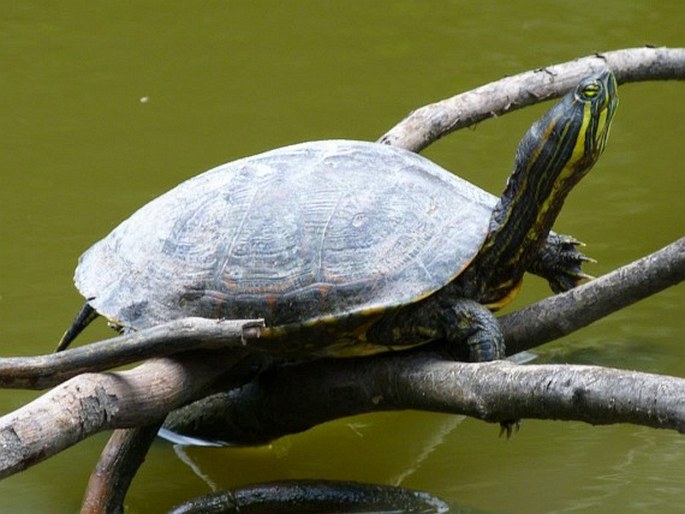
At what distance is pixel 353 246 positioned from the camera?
3568mm

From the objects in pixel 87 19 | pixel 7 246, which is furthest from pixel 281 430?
pixel 87 19

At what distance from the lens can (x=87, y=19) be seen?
8.66 metres

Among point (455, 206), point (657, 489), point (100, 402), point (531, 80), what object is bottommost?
point (657, 489)

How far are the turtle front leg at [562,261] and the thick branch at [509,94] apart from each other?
0.85m

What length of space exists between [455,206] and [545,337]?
438 millimetres

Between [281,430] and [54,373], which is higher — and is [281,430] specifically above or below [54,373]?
below

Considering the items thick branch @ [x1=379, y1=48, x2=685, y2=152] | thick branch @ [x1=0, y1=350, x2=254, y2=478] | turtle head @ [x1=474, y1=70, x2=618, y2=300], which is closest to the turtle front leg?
turtle head @ [x1=474, y1=70, x2=618, y2=300]

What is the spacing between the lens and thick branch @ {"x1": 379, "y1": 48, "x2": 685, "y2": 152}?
4.70 meters

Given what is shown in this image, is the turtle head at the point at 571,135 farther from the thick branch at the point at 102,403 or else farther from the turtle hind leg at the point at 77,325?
the turtle hind leg at the point at 77,325

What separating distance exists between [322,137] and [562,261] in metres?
2.83

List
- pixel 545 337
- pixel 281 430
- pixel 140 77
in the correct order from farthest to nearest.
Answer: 1. pixel 140 77
2. pixel 281 430
3. pixel 545 337

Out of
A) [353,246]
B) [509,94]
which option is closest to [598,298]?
[353,246]

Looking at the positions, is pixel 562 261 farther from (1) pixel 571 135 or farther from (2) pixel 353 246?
(2) pixel 353 246

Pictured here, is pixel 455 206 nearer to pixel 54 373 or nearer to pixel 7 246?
pixel 54 373
